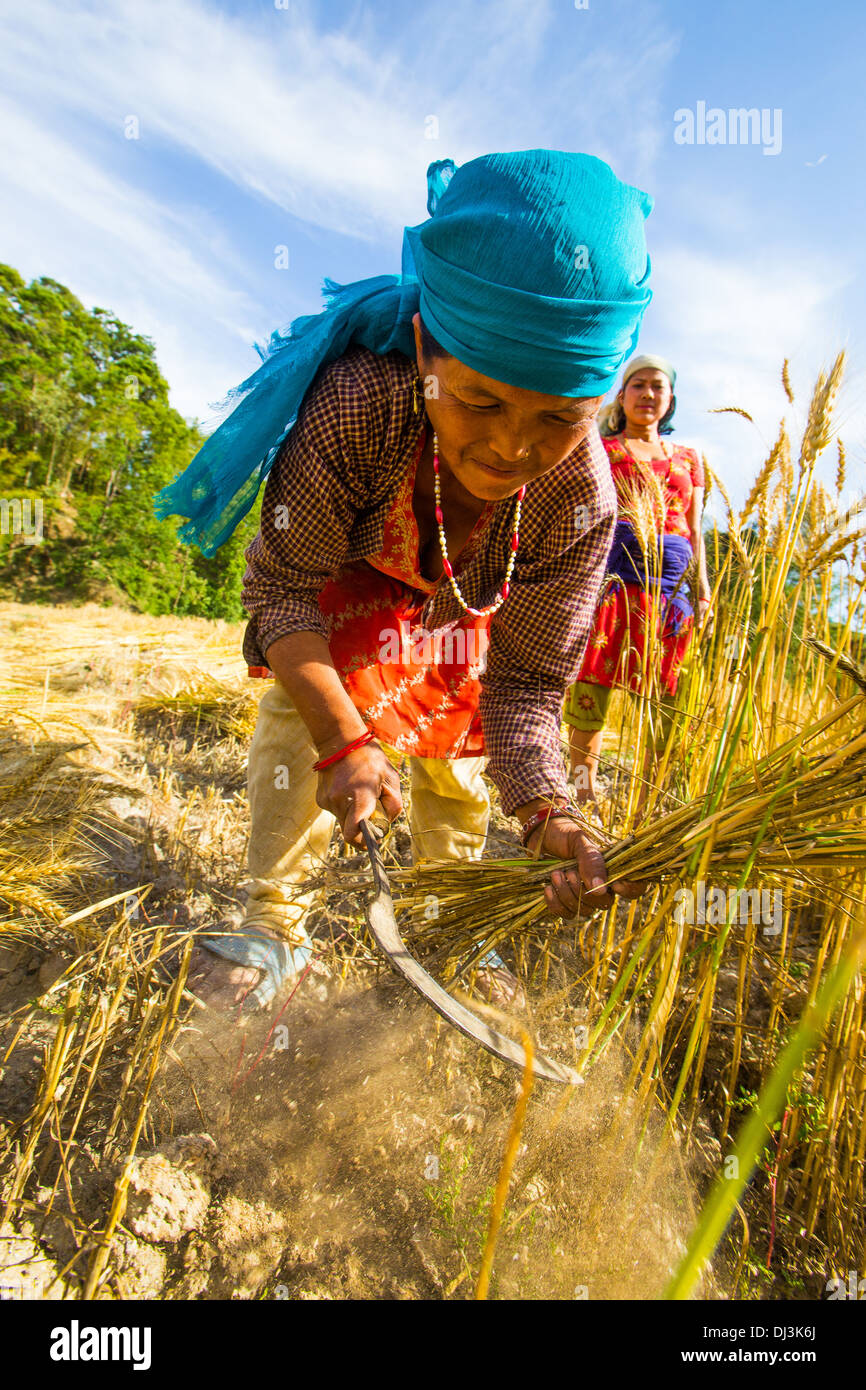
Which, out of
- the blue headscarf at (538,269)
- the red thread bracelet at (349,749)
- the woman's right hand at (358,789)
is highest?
the blue headscarf at (538,269)

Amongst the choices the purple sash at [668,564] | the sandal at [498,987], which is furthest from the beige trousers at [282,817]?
the purple sash at [668,564]

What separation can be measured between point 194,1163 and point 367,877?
1.79 feet

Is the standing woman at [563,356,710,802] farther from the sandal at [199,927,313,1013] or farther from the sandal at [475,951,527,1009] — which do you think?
the sandal at [199,927,313,1013]

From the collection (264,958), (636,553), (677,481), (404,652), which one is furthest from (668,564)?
(264,958)

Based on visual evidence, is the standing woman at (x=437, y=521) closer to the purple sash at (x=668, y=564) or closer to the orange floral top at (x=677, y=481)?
the purple sash at (x=668, y=564)

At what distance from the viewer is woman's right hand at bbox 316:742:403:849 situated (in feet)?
3.73

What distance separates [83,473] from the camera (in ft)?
76.3

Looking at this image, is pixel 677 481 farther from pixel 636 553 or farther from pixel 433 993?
pixel 433 993

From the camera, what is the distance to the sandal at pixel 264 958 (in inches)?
61.1

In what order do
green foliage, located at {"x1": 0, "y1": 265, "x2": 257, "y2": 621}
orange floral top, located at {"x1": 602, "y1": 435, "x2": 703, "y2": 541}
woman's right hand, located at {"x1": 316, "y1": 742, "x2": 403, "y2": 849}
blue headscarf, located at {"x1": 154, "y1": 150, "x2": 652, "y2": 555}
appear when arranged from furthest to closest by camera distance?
green foliage, located at {"x1": 0, "y1": 265, "x2": 257, "y2": 621}, orange floral top, located at {"x1": 602, "y1": 435, "x2": 703, "y2": 541}, woman's right hand, located at {"x1": 316, "y1": 742, "x2": 403, "y2": 849}, blue headscarf, located at {"x1": 154, "y1": 150, "x2": 652, "y2": 555}

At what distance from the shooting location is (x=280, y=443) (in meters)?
1.39

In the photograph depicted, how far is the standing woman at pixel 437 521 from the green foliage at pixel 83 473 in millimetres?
18495

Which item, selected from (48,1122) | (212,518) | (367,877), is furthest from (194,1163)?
(212,518)

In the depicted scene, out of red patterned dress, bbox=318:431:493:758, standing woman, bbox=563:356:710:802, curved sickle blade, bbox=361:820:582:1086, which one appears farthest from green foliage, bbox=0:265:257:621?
curved sickle blade, bbox=361:820:582:1086
